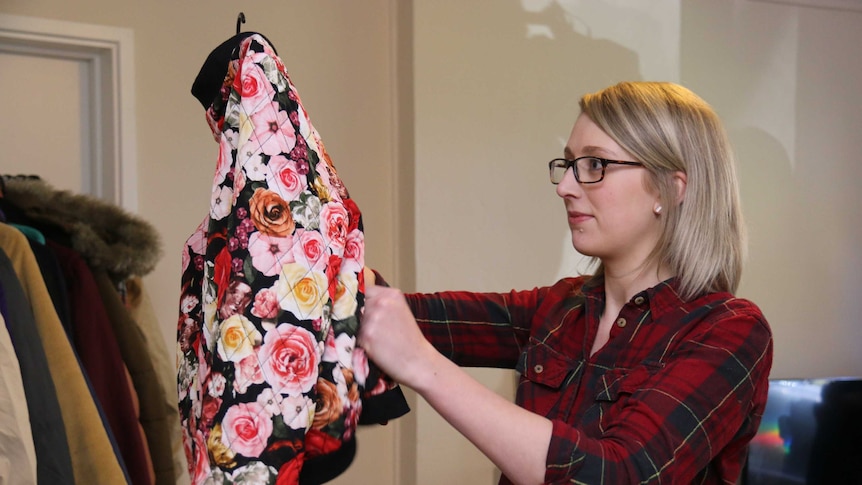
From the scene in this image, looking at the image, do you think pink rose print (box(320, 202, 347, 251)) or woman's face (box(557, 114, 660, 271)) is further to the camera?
woman's face (box(557, 114, 660, 271))

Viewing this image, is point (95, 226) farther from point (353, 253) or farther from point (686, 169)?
point (686, 169)

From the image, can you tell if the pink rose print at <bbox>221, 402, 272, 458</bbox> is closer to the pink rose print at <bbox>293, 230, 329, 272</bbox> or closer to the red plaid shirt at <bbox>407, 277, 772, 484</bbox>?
the pink rose print at <bbox>293, 230, 329, 272</bbox>

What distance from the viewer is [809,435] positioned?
115 inches

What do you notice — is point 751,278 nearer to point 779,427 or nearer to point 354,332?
point 779,427

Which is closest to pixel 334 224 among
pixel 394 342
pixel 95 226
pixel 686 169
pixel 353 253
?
pixel 353 253

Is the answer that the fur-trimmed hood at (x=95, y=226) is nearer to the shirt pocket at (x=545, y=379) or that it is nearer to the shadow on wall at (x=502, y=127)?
the shadow on wall at (x=502, y=127)

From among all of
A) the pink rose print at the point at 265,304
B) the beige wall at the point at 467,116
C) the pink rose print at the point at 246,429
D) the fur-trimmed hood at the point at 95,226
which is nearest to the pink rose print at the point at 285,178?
the pink rose print at the point at 265,304

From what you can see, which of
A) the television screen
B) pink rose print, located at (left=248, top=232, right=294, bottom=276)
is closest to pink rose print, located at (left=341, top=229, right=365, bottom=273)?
pink rose print, located at (left=248, top=232, right=294, bottom=276)

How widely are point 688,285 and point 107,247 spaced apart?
149 cm

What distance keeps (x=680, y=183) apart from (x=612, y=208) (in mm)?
118

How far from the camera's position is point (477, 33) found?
2.69 metres

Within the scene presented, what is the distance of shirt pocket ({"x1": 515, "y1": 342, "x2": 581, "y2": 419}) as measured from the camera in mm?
1318

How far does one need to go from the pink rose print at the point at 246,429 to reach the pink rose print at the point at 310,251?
0.17 m

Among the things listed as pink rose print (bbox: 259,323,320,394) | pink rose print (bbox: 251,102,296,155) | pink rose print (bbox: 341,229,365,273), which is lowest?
pink rose print (bbox: 259,323,320,394)
